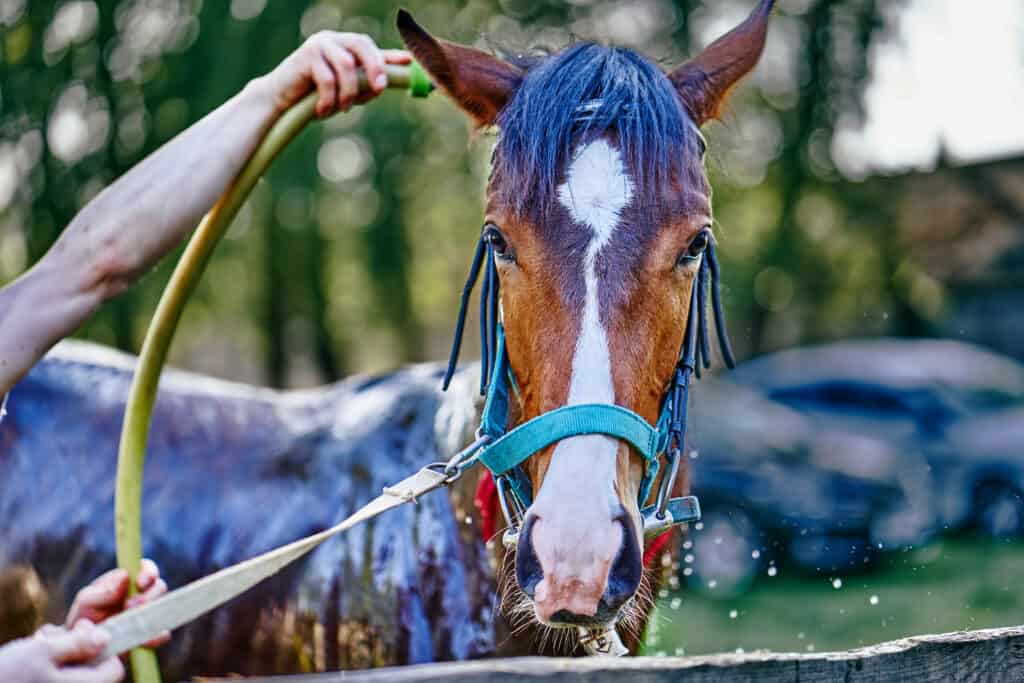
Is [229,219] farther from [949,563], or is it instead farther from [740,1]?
[740,1]

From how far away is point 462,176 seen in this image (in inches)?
657

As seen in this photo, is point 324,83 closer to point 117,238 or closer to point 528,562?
point 117,238

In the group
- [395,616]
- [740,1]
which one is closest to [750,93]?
[740,1]

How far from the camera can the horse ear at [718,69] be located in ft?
10.2

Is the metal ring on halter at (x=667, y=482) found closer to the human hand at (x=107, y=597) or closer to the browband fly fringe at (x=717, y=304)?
the browband fly fringe at (x=717, y=304)

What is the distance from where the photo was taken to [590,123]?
8.91ft

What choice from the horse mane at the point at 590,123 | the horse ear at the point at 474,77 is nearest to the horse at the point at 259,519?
the horse ear at the point at 474,77

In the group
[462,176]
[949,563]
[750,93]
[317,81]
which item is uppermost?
[317,81]

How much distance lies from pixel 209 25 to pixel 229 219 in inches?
492

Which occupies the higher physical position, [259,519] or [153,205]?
[153,205]

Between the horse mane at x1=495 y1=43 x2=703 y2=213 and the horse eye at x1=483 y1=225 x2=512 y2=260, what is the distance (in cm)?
8

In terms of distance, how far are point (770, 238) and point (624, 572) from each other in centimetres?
1210

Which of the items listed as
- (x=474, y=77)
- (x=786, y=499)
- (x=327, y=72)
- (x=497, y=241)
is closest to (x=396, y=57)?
(x=327, y=72)

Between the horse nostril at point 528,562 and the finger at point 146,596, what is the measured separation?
0.80 m
